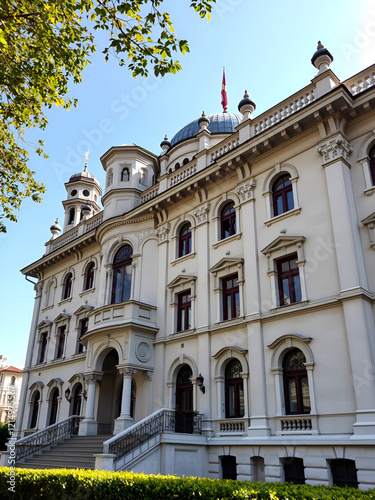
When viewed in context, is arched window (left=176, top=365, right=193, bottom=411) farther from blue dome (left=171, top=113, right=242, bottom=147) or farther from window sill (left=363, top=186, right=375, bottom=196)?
blue dome (left=171, top=113, right=242, bottom=147)

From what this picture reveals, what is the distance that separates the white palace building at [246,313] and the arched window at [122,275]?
0.08m

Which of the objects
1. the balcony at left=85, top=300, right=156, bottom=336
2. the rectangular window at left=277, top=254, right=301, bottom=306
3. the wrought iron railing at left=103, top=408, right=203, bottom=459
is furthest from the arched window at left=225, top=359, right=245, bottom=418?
the balcony at left=85, top=300, right=156, bottom=336

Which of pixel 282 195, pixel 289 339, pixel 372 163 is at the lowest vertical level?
pixel 289 339

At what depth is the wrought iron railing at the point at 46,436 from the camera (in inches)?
770

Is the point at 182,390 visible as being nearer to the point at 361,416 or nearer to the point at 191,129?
the point at 361,416

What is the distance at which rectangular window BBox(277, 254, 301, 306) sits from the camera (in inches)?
606

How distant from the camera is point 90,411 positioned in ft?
66.3

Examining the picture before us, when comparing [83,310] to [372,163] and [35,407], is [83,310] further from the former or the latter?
[372,163]

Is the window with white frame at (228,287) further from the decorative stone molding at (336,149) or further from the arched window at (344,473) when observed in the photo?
the arched window at (344,473)

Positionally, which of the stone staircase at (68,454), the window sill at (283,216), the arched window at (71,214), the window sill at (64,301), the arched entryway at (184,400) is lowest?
the stone staircase at (68,454)

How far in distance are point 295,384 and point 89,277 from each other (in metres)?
16.0

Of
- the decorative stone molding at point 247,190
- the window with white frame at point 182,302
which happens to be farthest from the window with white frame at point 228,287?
the decorative stone molding at point 247,190

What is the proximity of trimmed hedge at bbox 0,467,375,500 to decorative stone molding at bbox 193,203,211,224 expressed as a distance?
39.9 feet

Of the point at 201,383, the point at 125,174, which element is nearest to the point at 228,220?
the point at 201,383
